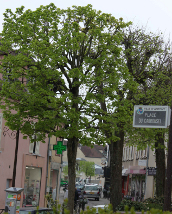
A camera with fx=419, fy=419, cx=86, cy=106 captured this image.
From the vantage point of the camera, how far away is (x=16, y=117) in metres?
16.6

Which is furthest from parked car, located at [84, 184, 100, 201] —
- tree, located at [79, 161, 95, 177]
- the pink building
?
tree, located at [79, 161, 95, 177]

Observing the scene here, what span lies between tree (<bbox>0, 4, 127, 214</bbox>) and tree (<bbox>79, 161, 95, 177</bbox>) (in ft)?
313

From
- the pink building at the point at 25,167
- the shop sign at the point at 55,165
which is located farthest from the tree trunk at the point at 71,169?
the shop sign at the point at 55,165

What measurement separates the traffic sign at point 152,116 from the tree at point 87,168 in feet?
338

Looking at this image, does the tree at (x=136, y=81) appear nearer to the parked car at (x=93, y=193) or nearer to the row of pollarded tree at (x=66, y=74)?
the row of pollarded tree at (x=66, y=74)

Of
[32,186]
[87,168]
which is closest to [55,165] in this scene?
[32,186]

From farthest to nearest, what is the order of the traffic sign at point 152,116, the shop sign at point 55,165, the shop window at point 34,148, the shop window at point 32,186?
the shop sign at point 55,165 < the shop window at point 34,148 < the shop window at point 32,186 < the traffic sign at point 152,116

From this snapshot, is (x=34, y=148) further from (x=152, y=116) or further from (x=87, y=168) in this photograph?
(x=87, y=168)

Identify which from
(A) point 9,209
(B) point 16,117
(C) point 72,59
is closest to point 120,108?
(C) point 72,59

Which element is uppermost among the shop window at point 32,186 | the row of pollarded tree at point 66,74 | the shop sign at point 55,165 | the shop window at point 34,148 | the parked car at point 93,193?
the row of pollarded tree at point 66,74

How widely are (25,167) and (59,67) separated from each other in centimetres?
1124

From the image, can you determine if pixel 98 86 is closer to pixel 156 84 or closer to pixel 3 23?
pixel 3 23

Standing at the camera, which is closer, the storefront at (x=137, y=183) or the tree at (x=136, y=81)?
the tree at (x=136, y=81)

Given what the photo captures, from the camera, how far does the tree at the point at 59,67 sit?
15.8 meters
